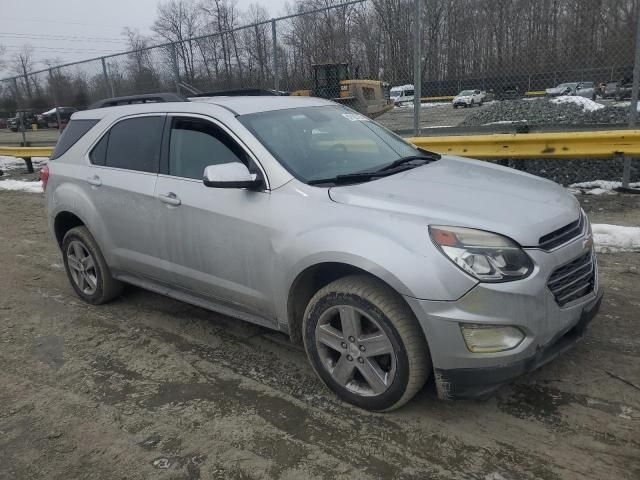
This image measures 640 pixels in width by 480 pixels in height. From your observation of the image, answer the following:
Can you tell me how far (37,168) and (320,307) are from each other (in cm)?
1512

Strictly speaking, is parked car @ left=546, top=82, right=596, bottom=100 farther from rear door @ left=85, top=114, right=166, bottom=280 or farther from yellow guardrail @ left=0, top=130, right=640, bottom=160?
rear door @ left=85, top=114, right=166, bottom=280

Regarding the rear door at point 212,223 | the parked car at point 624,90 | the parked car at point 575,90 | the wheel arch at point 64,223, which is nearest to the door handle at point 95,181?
the wheel arch at point 64,223

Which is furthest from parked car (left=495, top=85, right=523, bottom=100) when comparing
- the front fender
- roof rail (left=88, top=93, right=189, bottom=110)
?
the front fender

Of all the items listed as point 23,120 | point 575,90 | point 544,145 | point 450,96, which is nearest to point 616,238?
point 544,145

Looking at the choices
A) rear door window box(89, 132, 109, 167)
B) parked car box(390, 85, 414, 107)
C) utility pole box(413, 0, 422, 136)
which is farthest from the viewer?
parked car box(390, 85, 414, 107)

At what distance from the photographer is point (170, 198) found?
12.2ft

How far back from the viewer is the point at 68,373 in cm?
365

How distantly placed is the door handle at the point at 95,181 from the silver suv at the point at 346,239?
0.05ft

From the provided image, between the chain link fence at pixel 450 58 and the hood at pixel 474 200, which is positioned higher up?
the chain link fence at pixel 450 58

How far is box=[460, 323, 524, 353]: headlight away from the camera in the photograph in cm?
251

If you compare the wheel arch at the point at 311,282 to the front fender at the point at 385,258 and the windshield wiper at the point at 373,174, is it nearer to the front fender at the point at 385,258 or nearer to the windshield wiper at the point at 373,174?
the front fender at the point at 385,258

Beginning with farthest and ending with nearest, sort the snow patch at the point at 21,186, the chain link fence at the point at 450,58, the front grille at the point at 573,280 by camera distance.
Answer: the snow patch at the point at 21,186
the chain link fence at the point at 450,58
the front grille at the point at 573,280

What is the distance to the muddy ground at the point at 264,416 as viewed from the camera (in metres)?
2.57

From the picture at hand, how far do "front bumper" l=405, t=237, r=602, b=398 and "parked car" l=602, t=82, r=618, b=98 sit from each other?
5.67m
